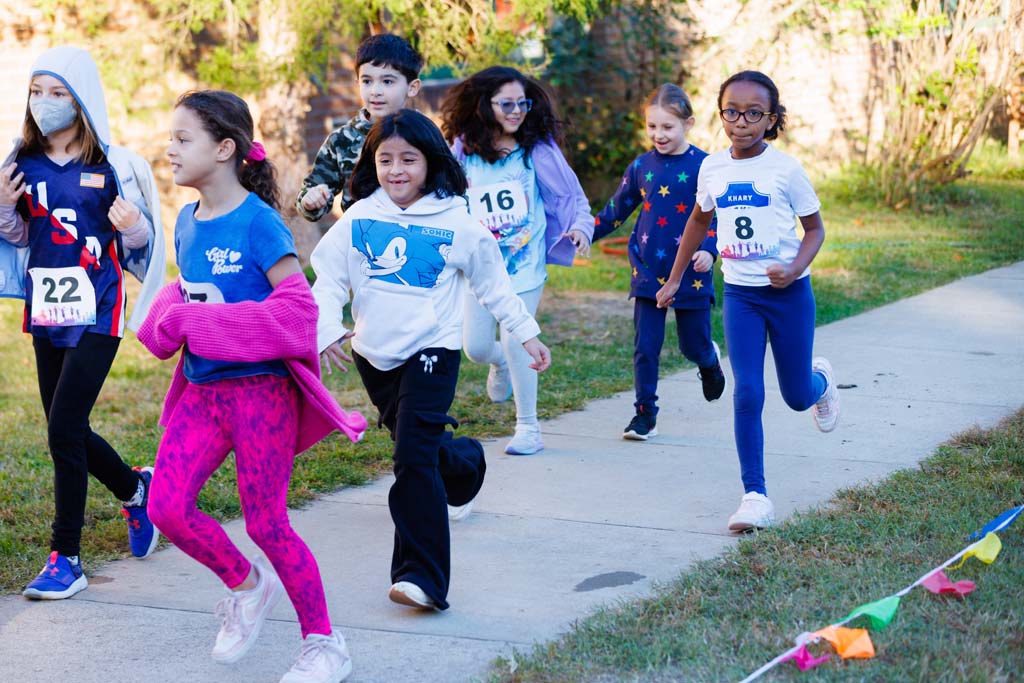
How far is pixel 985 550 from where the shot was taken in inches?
158

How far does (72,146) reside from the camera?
4.38 meters

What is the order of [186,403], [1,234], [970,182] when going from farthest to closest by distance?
[970,182] < [1,234] < [186,403]

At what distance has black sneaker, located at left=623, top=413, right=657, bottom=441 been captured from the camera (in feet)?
19.9

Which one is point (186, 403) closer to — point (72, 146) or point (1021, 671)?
point (72, 146)

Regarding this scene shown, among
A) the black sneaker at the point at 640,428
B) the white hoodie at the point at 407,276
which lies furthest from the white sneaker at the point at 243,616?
the black sneaker at the point at 640,428

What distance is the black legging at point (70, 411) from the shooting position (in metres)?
4.27

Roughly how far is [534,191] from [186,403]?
266 cm

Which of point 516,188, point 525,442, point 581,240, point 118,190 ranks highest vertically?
point 118,190

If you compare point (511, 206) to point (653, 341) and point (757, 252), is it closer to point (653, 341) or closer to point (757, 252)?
point (653, 341)

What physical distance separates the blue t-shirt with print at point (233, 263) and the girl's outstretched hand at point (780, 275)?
6.26 ft

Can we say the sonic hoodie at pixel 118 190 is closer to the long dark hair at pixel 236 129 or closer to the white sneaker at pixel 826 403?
the long dark hair at pixel 236 129

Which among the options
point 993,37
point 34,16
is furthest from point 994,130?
point 34,16

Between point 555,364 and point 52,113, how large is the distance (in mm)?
4139

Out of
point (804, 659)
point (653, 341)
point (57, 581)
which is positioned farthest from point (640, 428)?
point (57, 581)
